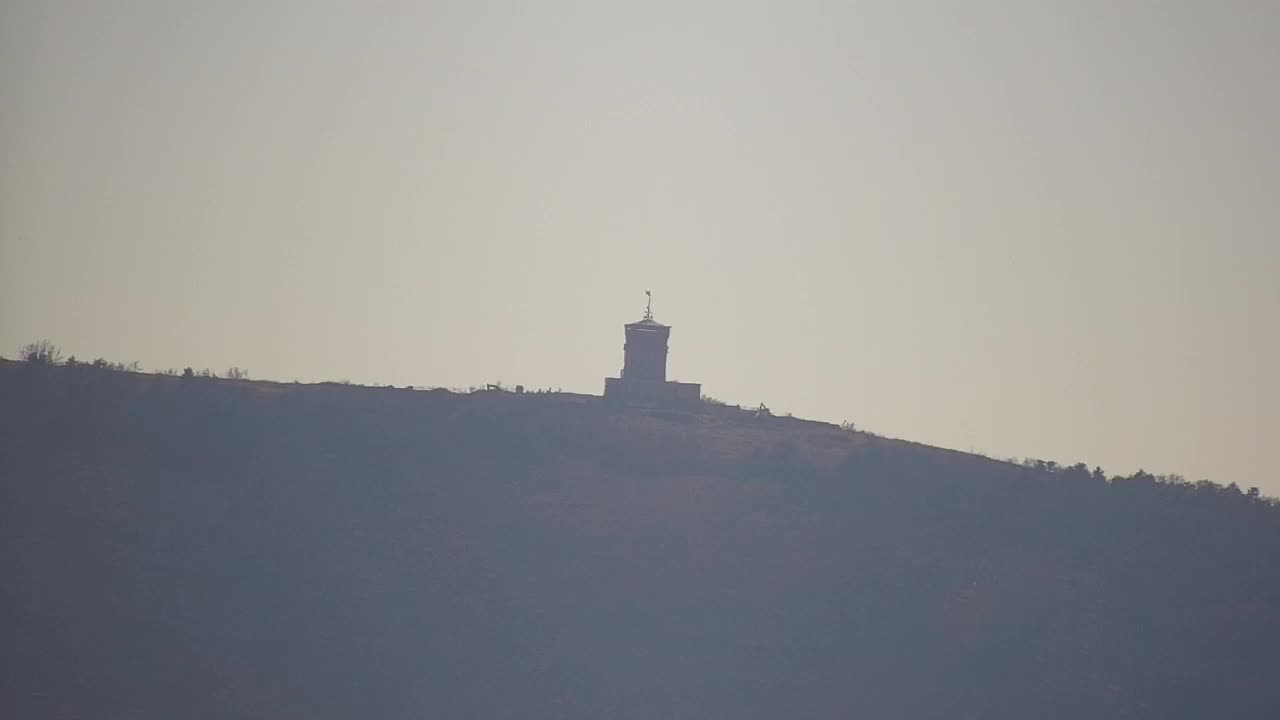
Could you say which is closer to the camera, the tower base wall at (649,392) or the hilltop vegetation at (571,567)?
the hilltop vegetation at (571,567)

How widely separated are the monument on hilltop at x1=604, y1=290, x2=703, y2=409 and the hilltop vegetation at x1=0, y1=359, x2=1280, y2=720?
1066 mm

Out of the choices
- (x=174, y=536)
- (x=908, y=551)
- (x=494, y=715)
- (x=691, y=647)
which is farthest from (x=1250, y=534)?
(x=174, y=536)

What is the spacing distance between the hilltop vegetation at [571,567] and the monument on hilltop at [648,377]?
1.07 m

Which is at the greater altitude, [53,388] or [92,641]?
[53,388]

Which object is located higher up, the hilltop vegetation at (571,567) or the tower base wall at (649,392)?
the tower base wall at (649,392)

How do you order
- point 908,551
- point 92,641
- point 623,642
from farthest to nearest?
point 908,551 < point 623,642 < point 92,641

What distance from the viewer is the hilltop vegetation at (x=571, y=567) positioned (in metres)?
80.6

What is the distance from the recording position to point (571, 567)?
289ft

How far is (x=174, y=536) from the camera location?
85.6 metres

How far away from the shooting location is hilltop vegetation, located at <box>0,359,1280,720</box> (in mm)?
80625

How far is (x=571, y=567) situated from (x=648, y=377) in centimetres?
980

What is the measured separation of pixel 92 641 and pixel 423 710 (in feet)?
34.4

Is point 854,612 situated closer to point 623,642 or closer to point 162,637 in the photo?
point 623,642

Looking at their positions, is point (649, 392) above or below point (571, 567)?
above
